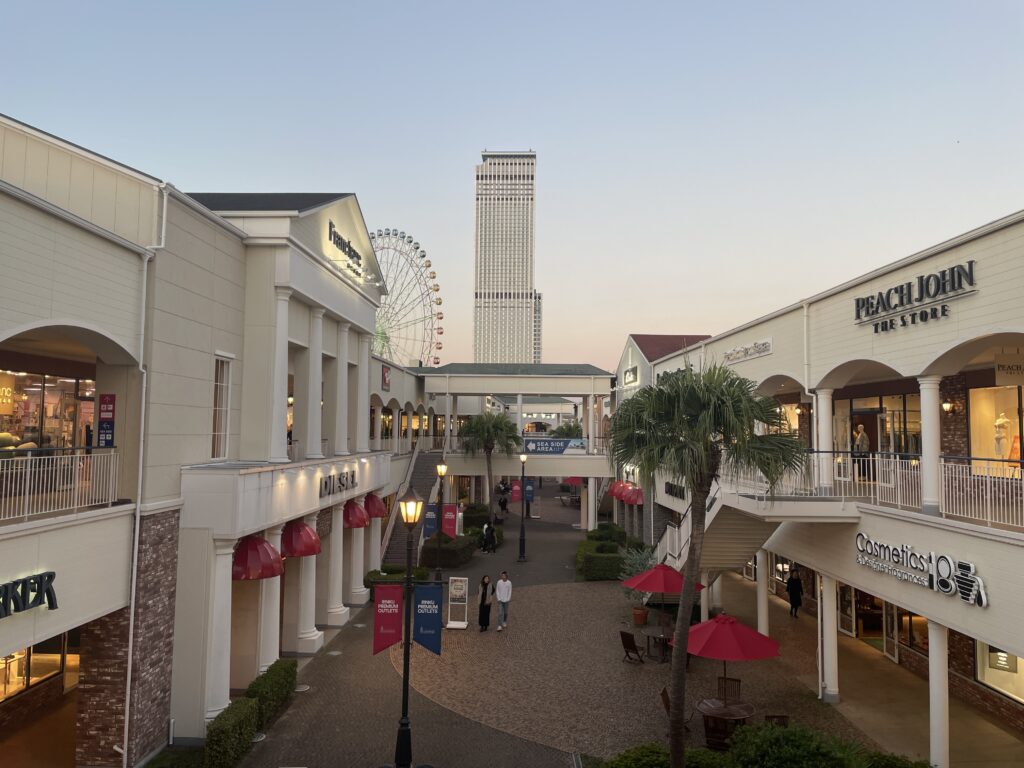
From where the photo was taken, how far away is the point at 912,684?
16.7 m

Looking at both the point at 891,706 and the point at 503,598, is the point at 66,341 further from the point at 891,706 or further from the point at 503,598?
the point at 891,706

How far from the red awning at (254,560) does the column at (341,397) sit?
736 cm

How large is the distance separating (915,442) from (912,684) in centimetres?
600

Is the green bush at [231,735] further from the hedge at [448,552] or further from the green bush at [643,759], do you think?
the hedge at [448,552]

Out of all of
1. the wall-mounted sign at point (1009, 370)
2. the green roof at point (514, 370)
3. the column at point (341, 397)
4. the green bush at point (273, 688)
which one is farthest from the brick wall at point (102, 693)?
the green roof at point (514, 370)

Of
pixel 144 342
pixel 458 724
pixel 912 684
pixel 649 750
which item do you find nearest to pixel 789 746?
pixel 649 750

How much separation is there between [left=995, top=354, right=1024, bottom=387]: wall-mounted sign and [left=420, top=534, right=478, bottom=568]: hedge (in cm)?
2144

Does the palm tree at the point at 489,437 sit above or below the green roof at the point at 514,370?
below

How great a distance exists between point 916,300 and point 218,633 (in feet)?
47.3

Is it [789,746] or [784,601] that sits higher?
[789,746]

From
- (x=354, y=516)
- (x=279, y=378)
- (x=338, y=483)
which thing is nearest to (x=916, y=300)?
(x=279, y=378)

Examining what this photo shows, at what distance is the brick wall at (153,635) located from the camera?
1171cm

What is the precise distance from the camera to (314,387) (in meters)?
19.3

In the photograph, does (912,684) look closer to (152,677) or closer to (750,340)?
(750,340)
